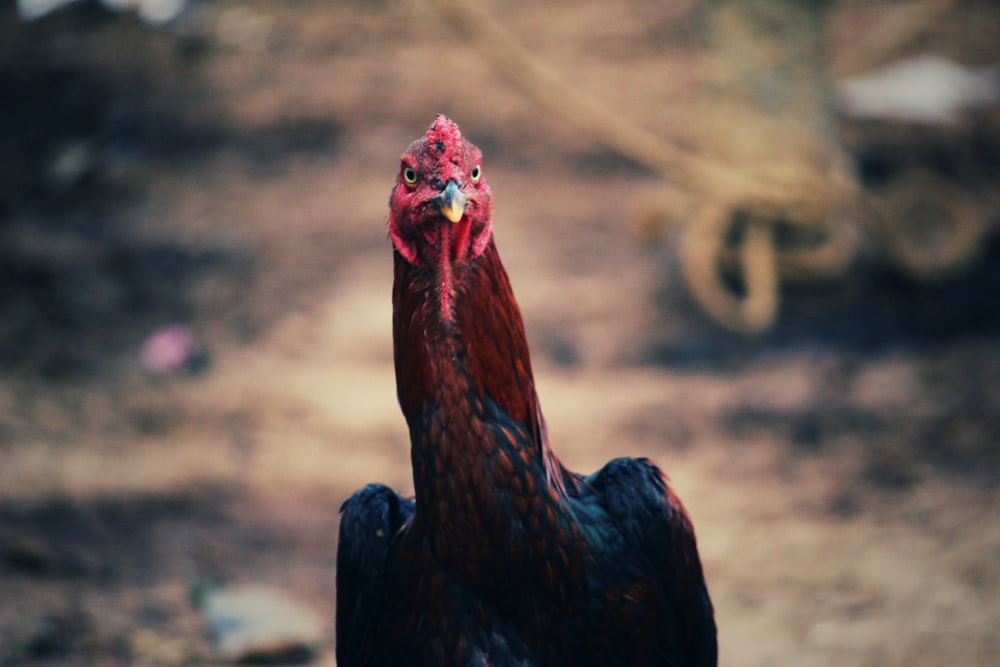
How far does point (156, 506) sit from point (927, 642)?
3.49m

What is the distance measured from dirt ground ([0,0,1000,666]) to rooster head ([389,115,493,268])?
246 centimetres

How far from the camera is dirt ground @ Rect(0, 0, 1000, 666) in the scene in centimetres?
475

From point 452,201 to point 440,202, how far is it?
4 centimetres

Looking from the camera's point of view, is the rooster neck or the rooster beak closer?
the rooster beak

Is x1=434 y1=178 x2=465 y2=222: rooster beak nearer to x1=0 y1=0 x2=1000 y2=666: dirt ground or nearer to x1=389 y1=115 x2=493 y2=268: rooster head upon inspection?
x1=389 y1=115 x2=493 y2=268: rooster head

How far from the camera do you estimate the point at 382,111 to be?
375 inches

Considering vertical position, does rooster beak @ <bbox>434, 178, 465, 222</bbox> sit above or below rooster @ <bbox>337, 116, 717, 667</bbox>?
above

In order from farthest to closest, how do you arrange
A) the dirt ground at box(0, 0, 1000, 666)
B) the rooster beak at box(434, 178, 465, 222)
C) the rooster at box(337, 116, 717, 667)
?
1. the dirt ground at box(0, 0, 1000, 666)
2. the rooster at box(337, 116, 717, 667)
3. the rooster beak at box(434, 178, 465, 222)

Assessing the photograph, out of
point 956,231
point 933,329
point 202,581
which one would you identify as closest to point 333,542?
point 202,581

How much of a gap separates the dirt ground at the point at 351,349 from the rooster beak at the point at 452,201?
8.50 ft

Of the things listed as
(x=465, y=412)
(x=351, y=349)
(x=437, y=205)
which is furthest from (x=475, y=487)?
(x=351, y=349)

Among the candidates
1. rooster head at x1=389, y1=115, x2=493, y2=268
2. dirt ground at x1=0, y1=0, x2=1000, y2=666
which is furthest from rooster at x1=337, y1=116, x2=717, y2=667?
dirt ground at x1=0, y1=0, x2=1000, y2=666

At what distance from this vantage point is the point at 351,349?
6.95m

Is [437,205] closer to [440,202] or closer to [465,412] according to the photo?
[440,202]
